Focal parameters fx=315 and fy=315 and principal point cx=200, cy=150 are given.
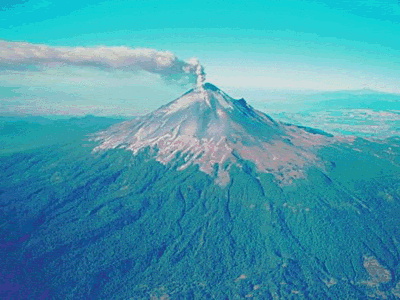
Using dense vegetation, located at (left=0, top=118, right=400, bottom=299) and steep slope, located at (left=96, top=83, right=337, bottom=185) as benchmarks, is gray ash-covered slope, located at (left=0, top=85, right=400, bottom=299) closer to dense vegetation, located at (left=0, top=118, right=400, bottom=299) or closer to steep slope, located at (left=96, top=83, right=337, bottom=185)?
dense vegetation, located at (left=0, top=118, right=400, bottom=299)

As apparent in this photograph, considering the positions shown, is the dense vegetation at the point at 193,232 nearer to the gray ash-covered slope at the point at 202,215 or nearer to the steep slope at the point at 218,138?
the gray ash-covered slope at the point at 202,215

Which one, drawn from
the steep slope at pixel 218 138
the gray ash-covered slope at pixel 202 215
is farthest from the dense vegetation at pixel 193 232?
the steep slope at pixel 218 138

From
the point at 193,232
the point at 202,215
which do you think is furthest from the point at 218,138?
the point at 193,232

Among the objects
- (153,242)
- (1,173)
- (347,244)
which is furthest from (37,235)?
(347,244)

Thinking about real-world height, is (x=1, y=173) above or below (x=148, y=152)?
below

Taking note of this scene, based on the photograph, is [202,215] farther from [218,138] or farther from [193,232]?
[218,138]

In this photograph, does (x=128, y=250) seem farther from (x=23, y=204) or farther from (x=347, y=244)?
(x=347, y=244)
